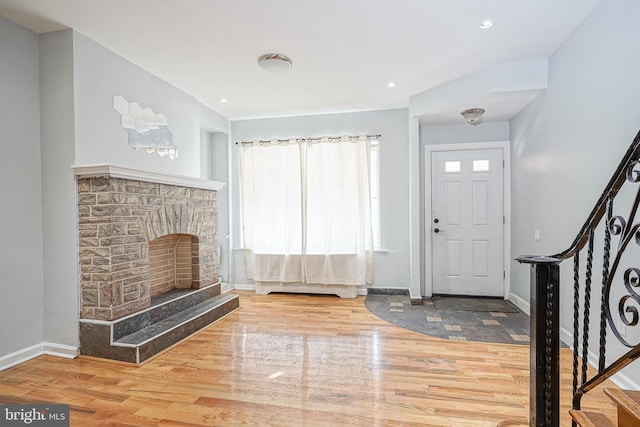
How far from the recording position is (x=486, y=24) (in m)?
2.57

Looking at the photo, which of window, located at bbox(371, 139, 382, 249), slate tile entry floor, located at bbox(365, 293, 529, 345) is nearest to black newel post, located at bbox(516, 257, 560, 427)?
slate tile entry floor, located at bbox(365, 293, 529, 345)

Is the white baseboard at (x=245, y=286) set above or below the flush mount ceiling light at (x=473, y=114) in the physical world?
below

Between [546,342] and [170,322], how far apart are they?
303cm

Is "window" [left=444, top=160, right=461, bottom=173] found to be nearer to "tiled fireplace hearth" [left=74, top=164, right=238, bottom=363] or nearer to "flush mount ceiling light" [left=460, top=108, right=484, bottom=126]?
"flush mount ceiling light" [left=460, top=108, right=484, bottom=126]

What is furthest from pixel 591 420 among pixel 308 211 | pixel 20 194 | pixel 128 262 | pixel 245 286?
pixel 245 286

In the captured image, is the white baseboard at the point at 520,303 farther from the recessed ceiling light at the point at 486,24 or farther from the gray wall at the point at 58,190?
the gray wall at the point at 58,190

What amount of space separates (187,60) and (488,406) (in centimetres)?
376

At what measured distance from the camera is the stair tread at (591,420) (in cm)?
133

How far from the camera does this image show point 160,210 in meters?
3.26

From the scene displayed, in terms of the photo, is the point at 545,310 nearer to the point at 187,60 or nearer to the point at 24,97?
the point at 187,60

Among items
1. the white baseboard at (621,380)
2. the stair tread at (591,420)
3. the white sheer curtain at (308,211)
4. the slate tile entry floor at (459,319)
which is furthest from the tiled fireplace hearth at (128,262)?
the white baseboard at (621,380)

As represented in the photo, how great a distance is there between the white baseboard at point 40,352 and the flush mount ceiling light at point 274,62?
3.04 m

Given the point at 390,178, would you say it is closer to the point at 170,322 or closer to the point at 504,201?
the point at 504,201

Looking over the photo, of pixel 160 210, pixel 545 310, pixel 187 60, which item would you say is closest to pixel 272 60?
pixel 187 60
